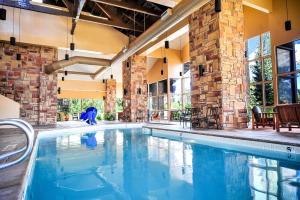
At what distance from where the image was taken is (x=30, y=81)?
10047mm

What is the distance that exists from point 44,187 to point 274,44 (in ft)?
28.2

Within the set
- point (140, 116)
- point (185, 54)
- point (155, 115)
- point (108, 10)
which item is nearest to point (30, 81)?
point (108, 10)

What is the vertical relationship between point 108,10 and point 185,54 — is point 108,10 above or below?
above

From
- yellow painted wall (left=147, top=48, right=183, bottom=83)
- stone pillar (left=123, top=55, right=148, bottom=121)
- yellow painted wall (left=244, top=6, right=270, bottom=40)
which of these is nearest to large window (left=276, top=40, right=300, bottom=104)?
yellow painted wall (left=244, top=6, right=270, bottom=40)

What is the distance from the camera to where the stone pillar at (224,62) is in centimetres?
629

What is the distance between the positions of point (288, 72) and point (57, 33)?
9.86m

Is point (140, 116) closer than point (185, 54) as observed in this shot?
Yes

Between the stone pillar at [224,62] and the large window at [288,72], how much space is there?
2.30 metres

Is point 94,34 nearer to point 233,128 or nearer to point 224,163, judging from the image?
point 233,128

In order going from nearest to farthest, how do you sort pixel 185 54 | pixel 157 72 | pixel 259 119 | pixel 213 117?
pixel 259 119, pixel 213 117, pixel 185 54, pixel 157 72

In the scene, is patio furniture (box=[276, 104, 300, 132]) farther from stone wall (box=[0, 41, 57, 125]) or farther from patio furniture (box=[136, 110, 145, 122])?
stone wall (box=[0, 41, 57, 125])

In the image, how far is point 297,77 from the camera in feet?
24.9

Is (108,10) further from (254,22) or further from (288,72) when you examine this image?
(288,72)

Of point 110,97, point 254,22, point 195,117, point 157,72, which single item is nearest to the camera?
point 195,117
